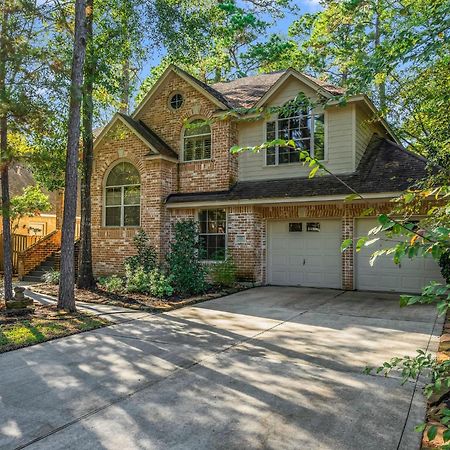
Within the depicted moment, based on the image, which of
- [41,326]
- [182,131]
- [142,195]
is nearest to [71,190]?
[41,326]

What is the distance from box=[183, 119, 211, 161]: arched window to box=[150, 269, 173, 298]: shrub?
501 centimetres

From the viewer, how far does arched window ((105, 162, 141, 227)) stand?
47.1 feet

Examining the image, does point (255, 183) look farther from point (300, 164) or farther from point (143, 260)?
point (143, 260)

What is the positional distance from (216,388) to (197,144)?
10.9 m

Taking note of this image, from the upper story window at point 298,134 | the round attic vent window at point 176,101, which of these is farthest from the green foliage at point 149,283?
the round attic vent window at point 176,101

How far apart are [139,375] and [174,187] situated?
10.1m

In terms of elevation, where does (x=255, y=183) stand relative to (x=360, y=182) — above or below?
above

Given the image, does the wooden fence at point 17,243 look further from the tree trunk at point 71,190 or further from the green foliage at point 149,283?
the tree trunk at point 71,190

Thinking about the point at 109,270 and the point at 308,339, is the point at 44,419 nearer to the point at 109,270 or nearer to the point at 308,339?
the point at 308,339

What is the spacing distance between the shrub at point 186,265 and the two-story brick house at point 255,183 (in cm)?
187

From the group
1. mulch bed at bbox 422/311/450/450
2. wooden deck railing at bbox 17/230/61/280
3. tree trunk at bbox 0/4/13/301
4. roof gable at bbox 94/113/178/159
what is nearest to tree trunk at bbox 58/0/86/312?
tree trunk at bbox 0/4/13/301

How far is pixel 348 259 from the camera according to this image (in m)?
11.4

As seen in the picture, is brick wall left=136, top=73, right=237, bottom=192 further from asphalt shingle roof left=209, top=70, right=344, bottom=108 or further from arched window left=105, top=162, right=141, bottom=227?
arched window left=105, top=162, right=141, bottom=227

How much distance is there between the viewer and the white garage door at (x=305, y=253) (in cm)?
1188
